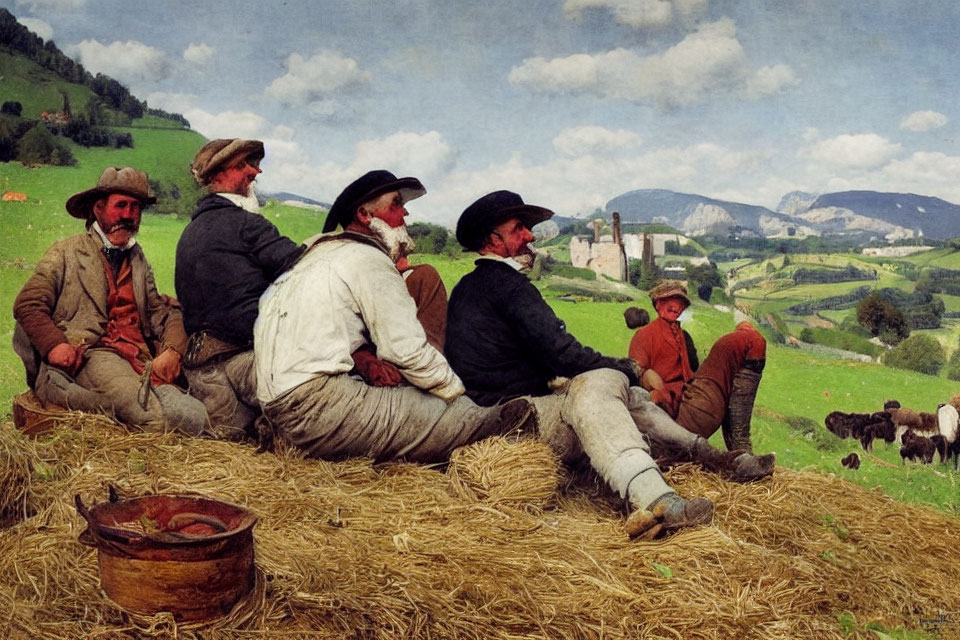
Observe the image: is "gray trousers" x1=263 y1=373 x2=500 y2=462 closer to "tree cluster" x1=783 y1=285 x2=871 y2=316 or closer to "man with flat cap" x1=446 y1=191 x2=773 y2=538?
"man with flat cap" x1=446 y1=191 x2=773 y2=538

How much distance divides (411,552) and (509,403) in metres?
1.47

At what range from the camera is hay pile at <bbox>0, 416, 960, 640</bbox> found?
485 cm

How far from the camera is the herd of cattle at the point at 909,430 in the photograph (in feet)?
28.0

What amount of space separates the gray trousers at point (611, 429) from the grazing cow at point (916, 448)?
2.48 metres

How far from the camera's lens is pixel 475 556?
18.4 ft

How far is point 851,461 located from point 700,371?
5.98ft

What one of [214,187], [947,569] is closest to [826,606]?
[947,569]

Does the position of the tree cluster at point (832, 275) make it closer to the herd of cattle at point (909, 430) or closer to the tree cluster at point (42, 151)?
the herd of cattle at point (909, 430)

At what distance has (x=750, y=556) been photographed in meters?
5.81

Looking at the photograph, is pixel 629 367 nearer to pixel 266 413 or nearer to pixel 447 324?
pixel 447 324

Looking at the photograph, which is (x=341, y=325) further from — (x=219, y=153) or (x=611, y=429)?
(x=611, y=429)

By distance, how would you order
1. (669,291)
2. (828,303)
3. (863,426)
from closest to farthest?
(669,291) < (863,426) < (828,303)

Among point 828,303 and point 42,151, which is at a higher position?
point 42,151
